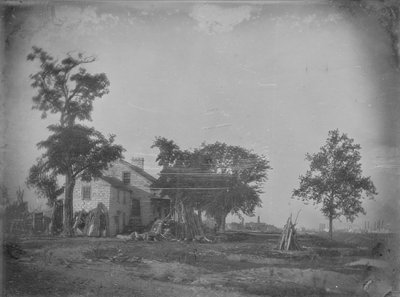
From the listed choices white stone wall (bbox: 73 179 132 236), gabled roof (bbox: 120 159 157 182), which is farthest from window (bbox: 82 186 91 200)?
gabled roof (bbox: 120 159 157 182)

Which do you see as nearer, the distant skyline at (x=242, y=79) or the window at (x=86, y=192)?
the distant skyline at (x=242, y=79)

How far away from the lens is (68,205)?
5.04 metres

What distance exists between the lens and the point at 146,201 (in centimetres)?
496

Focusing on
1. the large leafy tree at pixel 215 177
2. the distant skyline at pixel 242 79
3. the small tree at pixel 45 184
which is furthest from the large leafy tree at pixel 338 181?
the small tree at pixel 45 184

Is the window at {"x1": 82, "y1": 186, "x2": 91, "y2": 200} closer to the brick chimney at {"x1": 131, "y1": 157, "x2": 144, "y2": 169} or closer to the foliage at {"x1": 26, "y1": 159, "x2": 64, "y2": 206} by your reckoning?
the foliage at {"x1": 26, "y1": 159, "x2": 64, "y2": 206}

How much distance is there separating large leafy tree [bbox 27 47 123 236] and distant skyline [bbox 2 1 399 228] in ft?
0.35

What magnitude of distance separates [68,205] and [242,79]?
8.02ft

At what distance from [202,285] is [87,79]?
2626mm

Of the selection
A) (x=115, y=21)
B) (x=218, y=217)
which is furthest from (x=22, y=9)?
(x=218, y=217)

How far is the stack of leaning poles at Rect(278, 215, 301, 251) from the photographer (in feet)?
16.1

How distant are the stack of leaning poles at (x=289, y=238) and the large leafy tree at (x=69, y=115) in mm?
2109

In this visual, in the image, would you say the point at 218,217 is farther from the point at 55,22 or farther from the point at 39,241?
the point at 55,22

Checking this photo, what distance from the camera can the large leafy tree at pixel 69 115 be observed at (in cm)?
504

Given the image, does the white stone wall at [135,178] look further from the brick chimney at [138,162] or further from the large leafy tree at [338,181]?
the large leafy tree at [338,181]
